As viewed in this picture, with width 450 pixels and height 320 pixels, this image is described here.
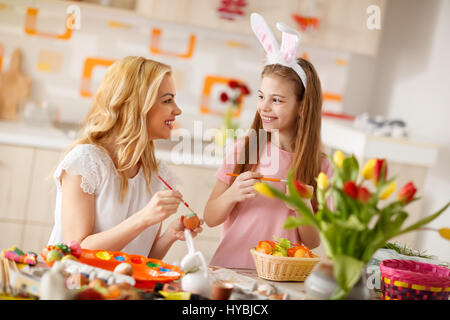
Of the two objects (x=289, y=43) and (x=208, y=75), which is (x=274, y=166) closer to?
(x=289, y=43)

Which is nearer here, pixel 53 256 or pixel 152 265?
pixel 53 256

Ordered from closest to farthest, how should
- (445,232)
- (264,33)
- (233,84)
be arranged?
(445,232), (264,33), (233,84)

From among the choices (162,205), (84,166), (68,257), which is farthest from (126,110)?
(68,257)

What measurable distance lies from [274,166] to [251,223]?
212 millimetres

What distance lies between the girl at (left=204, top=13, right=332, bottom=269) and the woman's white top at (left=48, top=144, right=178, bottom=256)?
0.22m

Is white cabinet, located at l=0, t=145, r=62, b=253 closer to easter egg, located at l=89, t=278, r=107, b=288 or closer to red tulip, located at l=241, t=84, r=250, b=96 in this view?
red tulip, located at l=241, t=84, r=250, b=96

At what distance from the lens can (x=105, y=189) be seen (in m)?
1.84

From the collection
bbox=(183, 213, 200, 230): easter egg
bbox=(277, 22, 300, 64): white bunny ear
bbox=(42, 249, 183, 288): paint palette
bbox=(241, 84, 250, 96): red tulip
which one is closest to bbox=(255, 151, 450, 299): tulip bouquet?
bbox=(42, 249, 183, 288): paint palette

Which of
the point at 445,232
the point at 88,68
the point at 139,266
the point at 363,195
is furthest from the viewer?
the point at 88,68

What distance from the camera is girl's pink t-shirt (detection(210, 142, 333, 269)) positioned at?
6.38 feet

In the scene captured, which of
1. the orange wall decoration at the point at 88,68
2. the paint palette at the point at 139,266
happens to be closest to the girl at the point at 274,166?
the paint palette at the point at 139,266

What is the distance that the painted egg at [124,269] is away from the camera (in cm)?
136

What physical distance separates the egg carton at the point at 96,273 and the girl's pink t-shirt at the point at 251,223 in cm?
63
